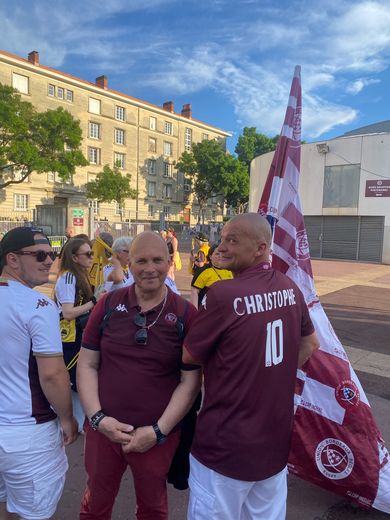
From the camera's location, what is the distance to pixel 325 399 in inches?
106

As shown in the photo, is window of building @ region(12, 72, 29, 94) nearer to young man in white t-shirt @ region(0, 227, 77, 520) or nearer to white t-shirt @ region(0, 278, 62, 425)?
young man in white t-shirt @ region(0, 227, 77, 520)

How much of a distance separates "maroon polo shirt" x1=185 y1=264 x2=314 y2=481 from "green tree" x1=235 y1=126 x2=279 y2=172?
5532cm

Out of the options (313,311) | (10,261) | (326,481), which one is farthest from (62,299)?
(326,481)

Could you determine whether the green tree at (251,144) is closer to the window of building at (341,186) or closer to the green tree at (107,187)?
the green tree at (107,187)

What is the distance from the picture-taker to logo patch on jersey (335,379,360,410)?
2.65 m

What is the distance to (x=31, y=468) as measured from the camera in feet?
5.93

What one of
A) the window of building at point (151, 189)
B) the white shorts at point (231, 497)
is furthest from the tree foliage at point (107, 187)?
the white shorts at point (231, 497)

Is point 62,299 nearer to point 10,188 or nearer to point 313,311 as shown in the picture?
point 313,311

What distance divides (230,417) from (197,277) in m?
3.36

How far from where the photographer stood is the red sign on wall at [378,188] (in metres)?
23.1

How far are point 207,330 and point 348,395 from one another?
153 cm

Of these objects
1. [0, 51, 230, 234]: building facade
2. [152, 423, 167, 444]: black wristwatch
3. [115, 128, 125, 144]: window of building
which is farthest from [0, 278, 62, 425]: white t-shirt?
[115, 128, 125, 144]: window of building

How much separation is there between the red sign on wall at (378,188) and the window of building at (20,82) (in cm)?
3278

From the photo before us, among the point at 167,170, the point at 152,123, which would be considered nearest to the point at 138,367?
the point at 152,123
